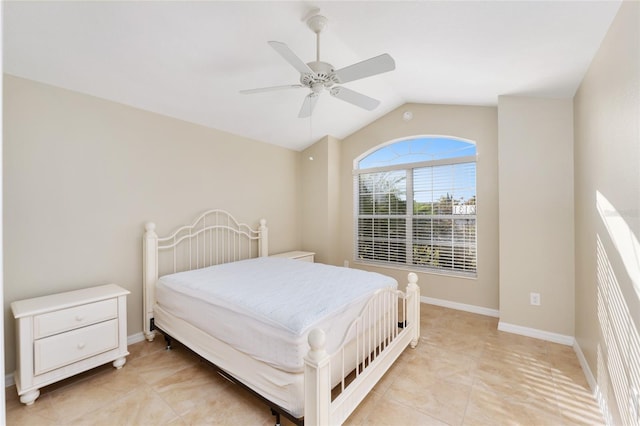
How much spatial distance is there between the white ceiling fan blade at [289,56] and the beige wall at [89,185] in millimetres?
1918

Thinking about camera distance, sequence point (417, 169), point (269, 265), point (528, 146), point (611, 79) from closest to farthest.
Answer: point (611, 79), point (528, 146), point (269, 265), point (417, 169)

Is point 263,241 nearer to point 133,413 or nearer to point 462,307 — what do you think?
point 133,413

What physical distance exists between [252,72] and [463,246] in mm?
3285

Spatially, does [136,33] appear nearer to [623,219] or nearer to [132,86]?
[132,86]

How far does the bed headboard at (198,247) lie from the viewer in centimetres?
305

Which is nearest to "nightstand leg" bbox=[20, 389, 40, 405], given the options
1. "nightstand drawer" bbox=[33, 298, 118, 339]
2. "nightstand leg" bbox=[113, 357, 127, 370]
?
"nightstand drawer" bbox=[33, 298, 118, 339]

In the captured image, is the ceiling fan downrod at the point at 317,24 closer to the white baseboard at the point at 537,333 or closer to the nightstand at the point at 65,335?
the nightstand at the point at 65,335

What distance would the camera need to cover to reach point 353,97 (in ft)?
8.50

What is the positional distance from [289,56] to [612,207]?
2.30 metres

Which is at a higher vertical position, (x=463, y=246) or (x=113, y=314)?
(x=463, y=246)

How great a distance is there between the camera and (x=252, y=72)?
2.92 metres

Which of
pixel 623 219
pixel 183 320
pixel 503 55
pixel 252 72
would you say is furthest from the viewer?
pixel 252 72

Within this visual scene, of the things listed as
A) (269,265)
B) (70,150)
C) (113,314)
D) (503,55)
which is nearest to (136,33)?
(70,150)

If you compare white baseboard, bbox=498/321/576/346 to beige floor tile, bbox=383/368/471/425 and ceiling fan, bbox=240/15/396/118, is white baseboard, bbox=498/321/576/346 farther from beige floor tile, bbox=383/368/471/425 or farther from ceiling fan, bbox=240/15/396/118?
ceiling fan, bbox=240/15/396/118
